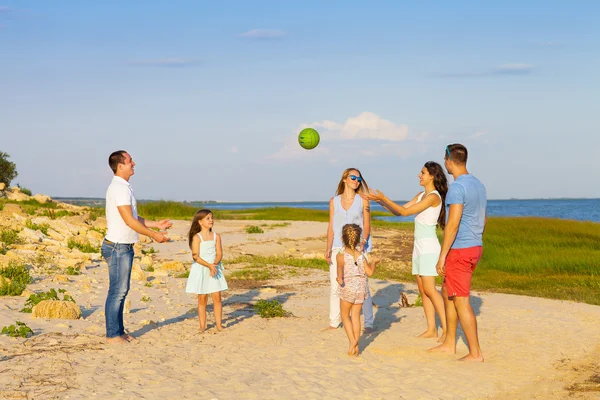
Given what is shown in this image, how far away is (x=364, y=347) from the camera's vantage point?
815 cm

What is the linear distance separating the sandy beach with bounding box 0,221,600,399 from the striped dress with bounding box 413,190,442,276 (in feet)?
3.31

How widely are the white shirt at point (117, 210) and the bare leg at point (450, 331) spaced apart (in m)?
3.88

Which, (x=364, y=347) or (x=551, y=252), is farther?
(x=551, y=252)

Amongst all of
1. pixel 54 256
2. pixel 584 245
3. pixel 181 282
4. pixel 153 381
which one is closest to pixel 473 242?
pixel 153 381

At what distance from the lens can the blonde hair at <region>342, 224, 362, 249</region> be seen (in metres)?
7.67

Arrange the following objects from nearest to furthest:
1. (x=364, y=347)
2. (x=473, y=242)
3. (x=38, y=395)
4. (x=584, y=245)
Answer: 1. (x=38, y=395)
2. (x=473, y=242)
3. (x=364, y=347)
4. (x=584, y=245)

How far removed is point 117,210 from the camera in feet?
24.8

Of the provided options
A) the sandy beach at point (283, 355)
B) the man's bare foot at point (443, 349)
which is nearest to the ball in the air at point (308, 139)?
the sandy beach at point (283, 355)

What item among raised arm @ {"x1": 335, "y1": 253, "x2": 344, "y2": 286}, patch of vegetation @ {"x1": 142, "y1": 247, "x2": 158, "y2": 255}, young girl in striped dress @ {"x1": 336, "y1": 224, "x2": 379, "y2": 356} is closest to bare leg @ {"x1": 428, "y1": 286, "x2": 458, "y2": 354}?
young girl in striped dress @ {"x1": 336, "y1": 224, "x2": 379, "y2": 356}

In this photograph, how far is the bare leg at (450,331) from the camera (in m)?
7.66

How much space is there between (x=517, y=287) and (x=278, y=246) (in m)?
9.54

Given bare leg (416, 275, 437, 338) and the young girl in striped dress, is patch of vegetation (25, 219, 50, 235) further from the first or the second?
bare leg (416, 275, 437, 338)

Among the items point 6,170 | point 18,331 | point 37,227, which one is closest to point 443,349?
point 18,331

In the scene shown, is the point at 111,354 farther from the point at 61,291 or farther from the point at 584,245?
the point at 584,245
